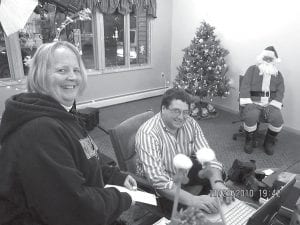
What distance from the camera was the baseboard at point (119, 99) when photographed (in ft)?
16.4

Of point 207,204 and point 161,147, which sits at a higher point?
point 161,147

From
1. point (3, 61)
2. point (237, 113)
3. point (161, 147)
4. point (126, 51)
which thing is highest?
point (126, 51)

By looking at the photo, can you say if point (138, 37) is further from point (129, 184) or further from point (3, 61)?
point (129, 184)

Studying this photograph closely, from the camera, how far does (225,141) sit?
381 cm

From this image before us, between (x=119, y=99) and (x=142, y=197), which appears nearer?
A: (x=142, y=197)

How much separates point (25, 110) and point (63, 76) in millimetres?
245

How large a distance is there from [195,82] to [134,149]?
9.23 ft

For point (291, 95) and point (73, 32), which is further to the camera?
point (73, 32)

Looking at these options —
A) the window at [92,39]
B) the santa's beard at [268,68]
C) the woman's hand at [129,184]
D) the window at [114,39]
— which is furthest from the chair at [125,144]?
the window at [114,39]

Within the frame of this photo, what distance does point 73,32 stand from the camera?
456cm

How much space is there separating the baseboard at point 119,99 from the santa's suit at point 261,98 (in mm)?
2417

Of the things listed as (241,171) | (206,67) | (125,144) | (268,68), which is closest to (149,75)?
(206,67)

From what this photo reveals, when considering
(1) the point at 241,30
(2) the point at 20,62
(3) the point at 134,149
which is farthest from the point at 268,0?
(2) the point at 20,62

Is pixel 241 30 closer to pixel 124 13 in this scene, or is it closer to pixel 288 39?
pixel 288 39
